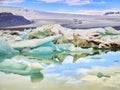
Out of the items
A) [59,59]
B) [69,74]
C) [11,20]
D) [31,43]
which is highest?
[11,20]

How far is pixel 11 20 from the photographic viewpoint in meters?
2.04

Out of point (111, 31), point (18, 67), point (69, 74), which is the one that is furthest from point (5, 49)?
point (111, 31)

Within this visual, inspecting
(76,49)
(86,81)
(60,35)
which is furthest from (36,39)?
(86,81)

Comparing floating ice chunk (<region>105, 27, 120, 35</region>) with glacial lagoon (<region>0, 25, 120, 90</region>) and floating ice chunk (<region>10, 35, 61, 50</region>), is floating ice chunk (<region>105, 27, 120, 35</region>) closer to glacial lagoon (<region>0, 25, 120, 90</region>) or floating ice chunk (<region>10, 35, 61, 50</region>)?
glacial lagoon (<region>0, 25, 120, 90</region>)

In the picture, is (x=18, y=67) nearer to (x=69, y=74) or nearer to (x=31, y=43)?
(x=31, y=43)

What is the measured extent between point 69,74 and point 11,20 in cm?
64

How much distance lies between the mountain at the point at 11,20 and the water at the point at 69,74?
31cm

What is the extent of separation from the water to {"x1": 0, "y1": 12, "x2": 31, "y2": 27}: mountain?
0.31 m

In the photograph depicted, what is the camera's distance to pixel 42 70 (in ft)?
6.23

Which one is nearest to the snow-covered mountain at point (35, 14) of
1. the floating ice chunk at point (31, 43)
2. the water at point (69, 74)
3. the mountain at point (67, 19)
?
the mountain at point (67, 19)

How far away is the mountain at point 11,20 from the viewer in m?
2.02

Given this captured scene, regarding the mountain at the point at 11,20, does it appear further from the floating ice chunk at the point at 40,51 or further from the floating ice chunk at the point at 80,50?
the floating ice chunk at the point at 80,50

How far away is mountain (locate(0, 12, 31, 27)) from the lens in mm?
2024

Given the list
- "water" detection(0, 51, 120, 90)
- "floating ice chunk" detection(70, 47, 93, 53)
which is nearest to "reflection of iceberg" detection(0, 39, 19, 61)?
"water" detection(0, 51, 120, 90)
